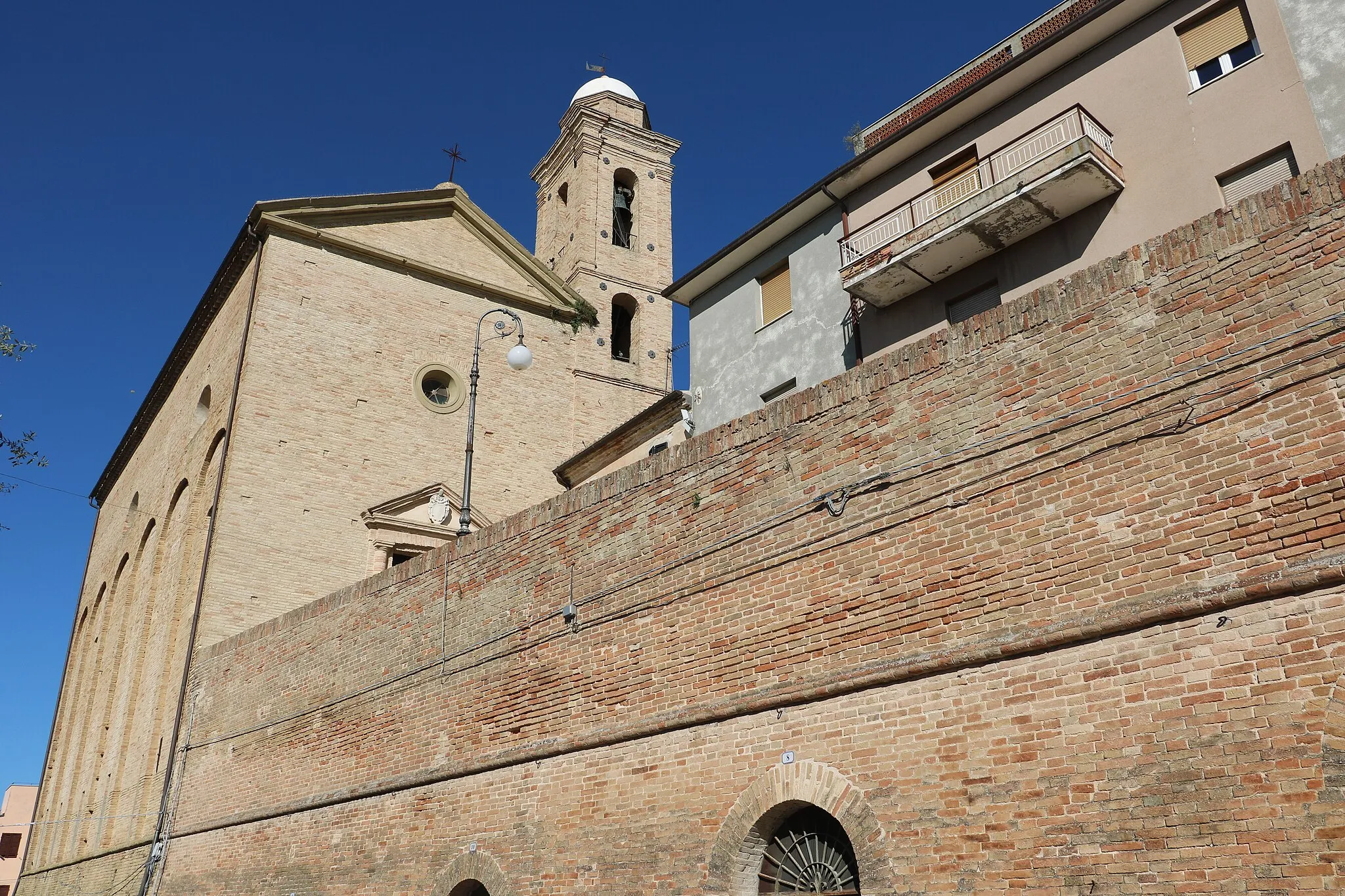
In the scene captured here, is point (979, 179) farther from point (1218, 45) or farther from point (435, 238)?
point (435, 238)

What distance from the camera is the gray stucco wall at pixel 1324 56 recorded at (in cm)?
1116

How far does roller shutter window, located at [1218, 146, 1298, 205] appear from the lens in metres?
11.5

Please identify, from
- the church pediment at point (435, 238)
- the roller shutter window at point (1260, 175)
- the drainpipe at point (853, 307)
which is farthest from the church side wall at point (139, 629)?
the roller shutter window at point (1260, 175)

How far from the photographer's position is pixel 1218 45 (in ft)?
40.3

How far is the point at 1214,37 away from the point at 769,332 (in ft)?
23.1

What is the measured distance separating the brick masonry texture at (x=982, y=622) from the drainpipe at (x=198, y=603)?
6829mm

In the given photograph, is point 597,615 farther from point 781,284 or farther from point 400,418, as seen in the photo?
point 400,418

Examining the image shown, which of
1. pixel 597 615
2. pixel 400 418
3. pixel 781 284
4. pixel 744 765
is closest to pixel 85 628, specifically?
pixel 400 418

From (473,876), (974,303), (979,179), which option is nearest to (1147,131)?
(979,179)

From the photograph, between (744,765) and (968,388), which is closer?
(968,388)

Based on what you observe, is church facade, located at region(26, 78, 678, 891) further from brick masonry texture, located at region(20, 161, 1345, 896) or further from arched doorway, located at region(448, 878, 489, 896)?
brick masonry texture, located at region(20, 161, 1345, 896)

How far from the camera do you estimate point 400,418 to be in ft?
70.5

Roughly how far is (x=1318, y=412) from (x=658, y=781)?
17.9ft

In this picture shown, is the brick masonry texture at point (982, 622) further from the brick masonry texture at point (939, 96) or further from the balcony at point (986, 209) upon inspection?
the brick masonry texture at point (939, 96)
